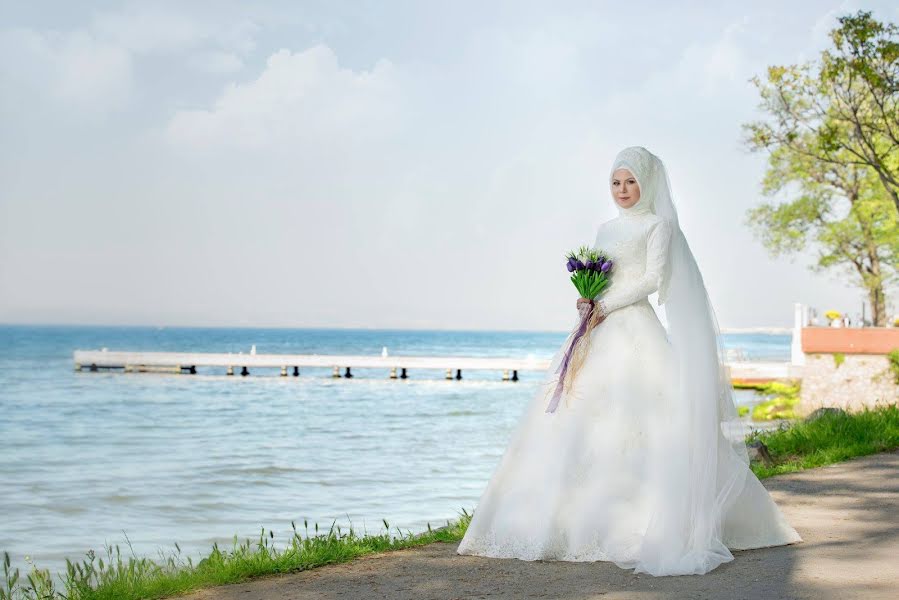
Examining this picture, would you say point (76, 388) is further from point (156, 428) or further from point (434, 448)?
point (434, 448)

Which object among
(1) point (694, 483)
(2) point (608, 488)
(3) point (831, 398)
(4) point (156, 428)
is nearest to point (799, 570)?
(1) point (694, 483)

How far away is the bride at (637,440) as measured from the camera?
17.8 feet

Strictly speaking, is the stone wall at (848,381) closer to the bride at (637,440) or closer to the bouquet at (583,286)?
the bride at (637,440)

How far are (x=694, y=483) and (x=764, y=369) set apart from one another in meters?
35.1

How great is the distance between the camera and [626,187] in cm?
592

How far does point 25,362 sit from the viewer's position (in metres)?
70.7

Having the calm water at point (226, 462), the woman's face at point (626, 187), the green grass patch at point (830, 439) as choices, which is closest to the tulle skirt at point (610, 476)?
the woman's face at point (626, 187)

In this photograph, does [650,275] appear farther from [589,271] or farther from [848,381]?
[848,381]

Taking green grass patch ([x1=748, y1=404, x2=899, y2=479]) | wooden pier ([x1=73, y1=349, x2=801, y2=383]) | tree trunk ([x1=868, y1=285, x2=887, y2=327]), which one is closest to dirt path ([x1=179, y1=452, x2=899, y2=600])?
green grass patch ([x1=748, y1=404, x2=899, y2=479])

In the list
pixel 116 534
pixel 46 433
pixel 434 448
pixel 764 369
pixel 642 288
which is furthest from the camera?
pixel 764 369

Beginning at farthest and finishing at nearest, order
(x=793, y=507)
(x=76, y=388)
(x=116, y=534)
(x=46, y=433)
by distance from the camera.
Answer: (x=76, y=388)
(x=46, y=433)
(x=116, y=534)
(x=793, y=507)

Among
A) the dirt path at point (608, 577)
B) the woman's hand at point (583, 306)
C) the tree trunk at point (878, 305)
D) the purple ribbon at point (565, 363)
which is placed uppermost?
the tree trunk at point (878, 305)

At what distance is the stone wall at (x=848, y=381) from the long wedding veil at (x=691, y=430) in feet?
60.3

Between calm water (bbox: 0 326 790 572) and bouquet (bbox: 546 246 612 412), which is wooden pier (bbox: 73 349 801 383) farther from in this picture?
bouquet (bbox: 546 246 612 412)
